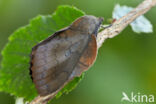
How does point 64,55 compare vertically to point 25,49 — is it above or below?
below

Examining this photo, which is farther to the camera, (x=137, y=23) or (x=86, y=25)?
(x=137, y=23)

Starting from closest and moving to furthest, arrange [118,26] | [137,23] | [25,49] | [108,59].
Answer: [118,26], [25,49], [137,23], [108,59]

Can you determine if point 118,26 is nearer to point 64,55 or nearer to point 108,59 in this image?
point 64,55

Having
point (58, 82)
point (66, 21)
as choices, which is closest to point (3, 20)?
point (66, 21)

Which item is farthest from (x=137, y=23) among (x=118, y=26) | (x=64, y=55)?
(x=64, y=55)

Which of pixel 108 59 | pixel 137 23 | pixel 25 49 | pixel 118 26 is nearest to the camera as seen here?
pixel 118 26

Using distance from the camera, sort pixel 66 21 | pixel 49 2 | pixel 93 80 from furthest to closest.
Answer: pixel 49 2 → pixel 93 80 → pixel 66 21

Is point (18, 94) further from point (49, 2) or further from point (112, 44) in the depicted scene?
point (49, 2)
